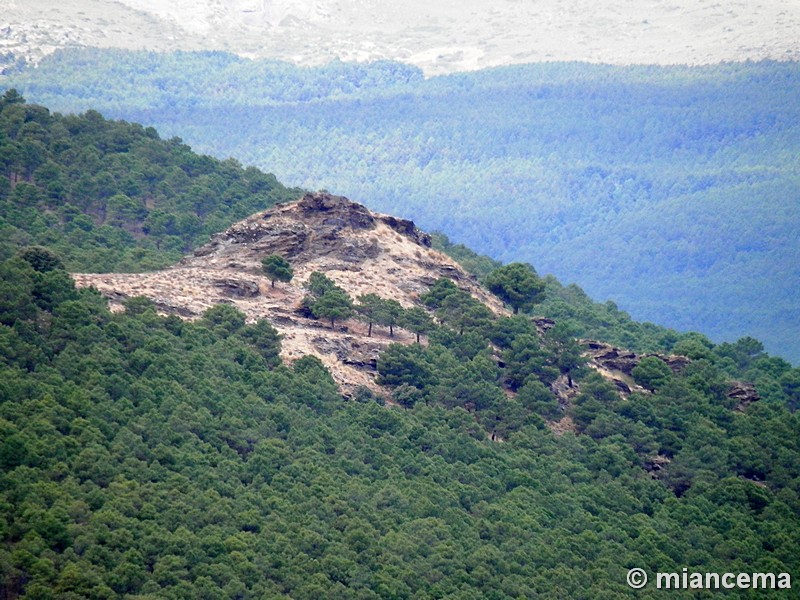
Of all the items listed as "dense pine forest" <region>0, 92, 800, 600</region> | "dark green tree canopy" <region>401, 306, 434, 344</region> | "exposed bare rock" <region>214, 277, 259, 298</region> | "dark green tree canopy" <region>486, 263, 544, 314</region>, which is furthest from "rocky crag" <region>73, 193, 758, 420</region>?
"dense pine forest" <region>0, 92, 800, 600</region>

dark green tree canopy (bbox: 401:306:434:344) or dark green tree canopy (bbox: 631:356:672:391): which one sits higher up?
dark green tree canopy (bbox: 401:306:434:344)

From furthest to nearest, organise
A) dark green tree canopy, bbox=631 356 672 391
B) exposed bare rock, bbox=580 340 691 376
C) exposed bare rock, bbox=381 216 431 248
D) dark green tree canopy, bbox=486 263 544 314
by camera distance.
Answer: exposed bare rock, bbox=381 216 431 248
dark green tree canopy, bbox=486 263 544 314
exposed bare rock, bbox=580 340 691 376
dark green tree canopy, bbox=631 356 672 391

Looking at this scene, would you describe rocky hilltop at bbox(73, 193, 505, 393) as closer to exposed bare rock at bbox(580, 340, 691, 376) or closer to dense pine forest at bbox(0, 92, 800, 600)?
dense pine forest at bbox(0, 92, 800, 600)

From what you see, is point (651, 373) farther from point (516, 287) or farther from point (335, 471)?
point (335, 471)

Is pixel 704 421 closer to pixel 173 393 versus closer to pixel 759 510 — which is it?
pixel 759 510

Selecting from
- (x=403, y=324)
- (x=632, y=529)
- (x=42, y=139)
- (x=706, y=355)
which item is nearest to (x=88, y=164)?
(x=42, y=139)

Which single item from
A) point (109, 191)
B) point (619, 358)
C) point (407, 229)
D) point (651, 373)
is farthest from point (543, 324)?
point (109, 191)

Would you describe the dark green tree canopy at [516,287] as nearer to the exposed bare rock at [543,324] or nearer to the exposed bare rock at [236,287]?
the exposed bare rock at [543,324]
